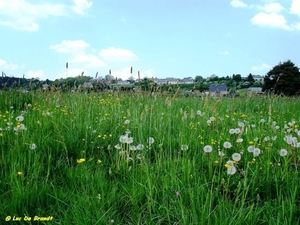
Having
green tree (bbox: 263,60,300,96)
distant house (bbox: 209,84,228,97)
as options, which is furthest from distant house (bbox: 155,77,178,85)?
green tree (bbox: 263,60,300,96)

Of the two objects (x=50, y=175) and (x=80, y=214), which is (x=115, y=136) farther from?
(x=80, y=214)

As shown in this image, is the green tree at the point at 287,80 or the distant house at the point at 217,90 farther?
the green tree at the point at 287,80

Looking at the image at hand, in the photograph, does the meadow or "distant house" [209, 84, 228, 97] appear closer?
Result: the meadow

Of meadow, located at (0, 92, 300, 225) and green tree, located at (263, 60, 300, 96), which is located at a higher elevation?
green tree, located at (263, 60, 300, 96)

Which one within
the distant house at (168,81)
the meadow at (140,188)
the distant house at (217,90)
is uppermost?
the distant house at (168,81)

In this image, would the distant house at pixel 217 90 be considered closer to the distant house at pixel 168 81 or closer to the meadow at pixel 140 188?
the distant house at pixel 168 81

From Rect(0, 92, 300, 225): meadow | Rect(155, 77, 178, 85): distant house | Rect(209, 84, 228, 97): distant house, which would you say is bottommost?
Rect(0, 92, 300, 225): meadow

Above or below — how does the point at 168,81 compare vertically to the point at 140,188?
above

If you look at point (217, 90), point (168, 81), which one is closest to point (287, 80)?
point (217, 90)

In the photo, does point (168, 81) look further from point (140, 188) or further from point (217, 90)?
point (140, 188)

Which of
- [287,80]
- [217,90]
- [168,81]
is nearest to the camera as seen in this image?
[168,81]

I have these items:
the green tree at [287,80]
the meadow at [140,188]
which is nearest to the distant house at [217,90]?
the meadow at [140,188]

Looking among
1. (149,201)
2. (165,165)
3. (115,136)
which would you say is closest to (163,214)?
(149,201)

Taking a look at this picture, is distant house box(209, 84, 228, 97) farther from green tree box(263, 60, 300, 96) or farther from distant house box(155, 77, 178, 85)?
green tree box(263, 60, 300, 96)
